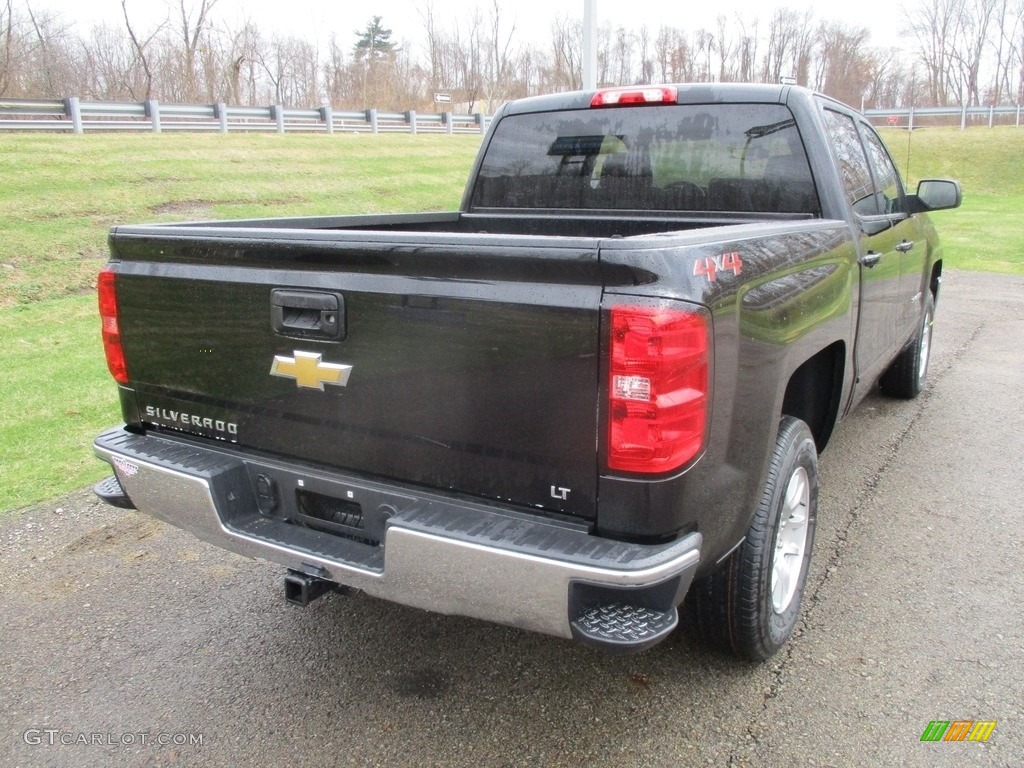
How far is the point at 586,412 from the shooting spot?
206 cm

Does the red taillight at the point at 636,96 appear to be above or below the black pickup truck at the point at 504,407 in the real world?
above

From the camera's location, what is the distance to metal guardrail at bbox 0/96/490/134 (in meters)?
17.3

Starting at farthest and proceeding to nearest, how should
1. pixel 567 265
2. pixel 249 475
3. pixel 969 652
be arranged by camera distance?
pixel 969 652 → pixel 249 475 → pixel 567 265

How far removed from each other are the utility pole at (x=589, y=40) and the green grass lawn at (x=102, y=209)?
5516 mm

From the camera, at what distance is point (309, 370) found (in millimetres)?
2443

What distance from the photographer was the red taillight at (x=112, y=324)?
285 cm

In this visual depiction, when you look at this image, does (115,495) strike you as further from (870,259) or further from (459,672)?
(870,259)

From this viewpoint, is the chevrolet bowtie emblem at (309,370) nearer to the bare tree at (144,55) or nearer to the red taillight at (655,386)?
the red taillight at (655,386)

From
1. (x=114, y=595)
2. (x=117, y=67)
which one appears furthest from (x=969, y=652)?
(x=117, y=67)

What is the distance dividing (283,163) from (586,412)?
16370 mm

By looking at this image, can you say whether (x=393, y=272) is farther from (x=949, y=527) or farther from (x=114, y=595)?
(x=949, y=527)

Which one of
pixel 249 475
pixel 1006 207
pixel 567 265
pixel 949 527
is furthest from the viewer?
pixel 1006 207

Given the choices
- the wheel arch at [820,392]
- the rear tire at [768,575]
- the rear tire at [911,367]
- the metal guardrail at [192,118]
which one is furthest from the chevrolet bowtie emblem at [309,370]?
the metal guardrail at [192,118]

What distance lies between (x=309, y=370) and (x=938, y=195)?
3555 millimetres
